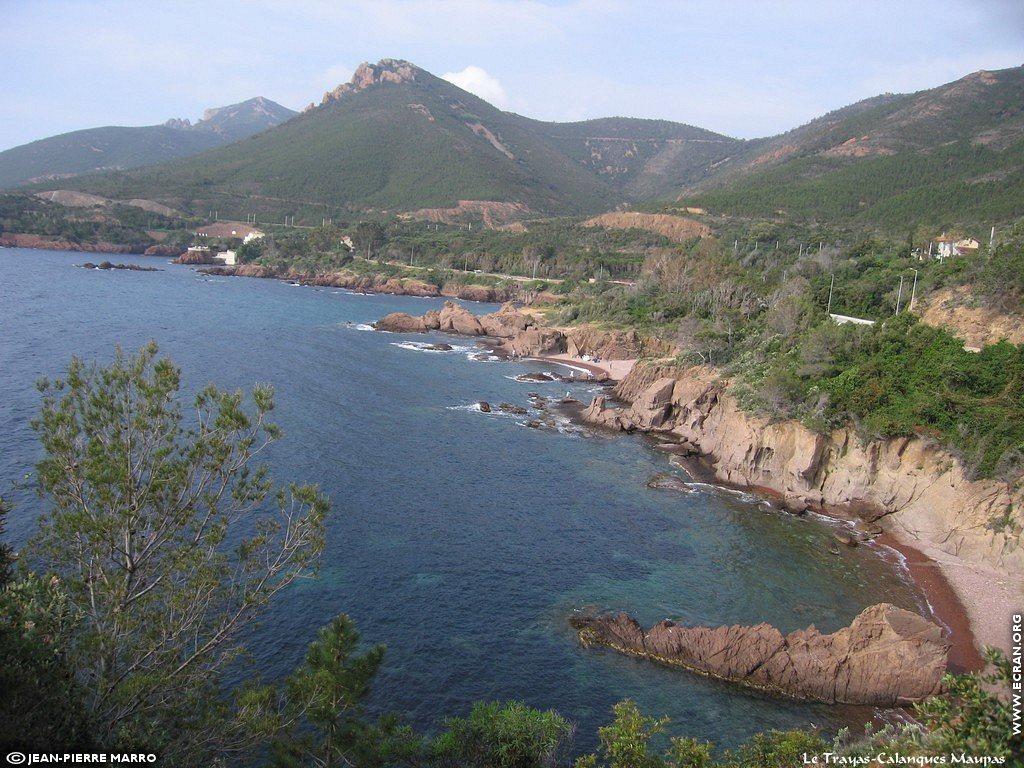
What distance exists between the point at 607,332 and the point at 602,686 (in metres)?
46.0

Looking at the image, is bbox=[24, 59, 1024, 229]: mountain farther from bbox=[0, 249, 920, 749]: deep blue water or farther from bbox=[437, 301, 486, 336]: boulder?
bbox=[0, 249, 920, 749]: deep blue water

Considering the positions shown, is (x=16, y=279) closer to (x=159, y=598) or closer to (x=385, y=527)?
(x=385, y=527)

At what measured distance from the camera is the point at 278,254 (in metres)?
115

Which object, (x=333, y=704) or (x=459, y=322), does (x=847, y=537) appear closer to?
(x=333, y=704)

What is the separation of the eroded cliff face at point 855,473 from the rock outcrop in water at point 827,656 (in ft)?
26.6

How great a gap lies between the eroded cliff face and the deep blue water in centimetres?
243

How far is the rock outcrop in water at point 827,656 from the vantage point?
18.6m

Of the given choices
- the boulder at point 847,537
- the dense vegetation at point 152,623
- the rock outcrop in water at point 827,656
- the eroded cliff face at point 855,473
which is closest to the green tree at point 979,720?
the dense vegetation at point 152,623

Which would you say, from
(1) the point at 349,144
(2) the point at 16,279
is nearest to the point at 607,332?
(2) the point at 16,279

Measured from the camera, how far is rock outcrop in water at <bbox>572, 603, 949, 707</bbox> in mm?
18609

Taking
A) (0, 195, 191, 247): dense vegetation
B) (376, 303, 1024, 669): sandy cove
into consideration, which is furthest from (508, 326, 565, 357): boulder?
(0, 195, 191, 247): dense vegetation

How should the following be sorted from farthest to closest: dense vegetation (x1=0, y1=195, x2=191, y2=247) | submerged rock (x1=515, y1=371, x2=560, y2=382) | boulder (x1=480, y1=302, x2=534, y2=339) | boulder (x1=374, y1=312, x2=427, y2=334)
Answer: dense vegetation (x1=0, y1=195, x2=191, y2=247)
boulder (x1=480, y1=302, x2=534, y2=339)
boulder (x1=374, y1=312, x2=427, y2=334)
submerged rock (x1=515, y1=371, x2=560, y2=382)

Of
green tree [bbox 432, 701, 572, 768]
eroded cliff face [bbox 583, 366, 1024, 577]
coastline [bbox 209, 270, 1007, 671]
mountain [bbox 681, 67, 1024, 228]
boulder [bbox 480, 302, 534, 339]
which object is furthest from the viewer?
mountain [bbox 681, 67, 1024, 228]

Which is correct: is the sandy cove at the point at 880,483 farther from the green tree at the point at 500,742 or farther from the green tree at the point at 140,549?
the green tree at the point at 140,549
